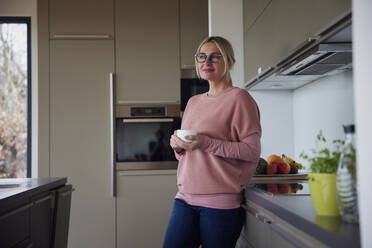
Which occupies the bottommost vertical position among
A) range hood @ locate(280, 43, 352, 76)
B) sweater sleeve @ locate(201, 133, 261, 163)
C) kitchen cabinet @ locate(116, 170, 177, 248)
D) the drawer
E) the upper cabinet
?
kitchen cabinet @ locate(116, 170, 177, 248)

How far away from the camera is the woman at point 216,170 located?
1.50 m

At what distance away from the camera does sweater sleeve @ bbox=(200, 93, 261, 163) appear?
4.86ft

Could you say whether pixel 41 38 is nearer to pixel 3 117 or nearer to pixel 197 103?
pixel 3 117

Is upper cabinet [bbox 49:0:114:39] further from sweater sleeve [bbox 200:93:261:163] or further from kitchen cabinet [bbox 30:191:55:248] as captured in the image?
sweater sleeve [bbox 200:93:261:163]

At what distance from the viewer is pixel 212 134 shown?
1569 millimetres

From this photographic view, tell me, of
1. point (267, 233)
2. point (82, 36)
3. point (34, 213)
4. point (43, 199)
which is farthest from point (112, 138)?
point (267, 233)

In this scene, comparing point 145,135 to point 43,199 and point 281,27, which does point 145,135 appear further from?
point 281,27

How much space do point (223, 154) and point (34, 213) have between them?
1198 millimetres

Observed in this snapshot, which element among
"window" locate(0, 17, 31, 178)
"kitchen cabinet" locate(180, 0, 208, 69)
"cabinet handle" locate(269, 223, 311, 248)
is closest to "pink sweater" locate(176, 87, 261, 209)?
"cabinet handle" locate(269, 223, 311, 248)

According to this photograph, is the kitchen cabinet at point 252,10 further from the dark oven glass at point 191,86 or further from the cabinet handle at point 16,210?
the cabinet handle at point 16,210

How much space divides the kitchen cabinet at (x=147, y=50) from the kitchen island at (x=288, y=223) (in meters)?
1.96

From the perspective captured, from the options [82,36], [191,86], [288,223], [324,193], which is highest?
[82,36]

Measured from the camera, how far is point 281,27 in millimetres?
1978

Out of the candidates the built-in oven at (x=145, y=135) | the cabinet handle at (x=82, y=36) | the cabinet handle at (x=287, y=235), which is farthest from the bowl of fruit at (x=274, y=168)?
the cabinet handle at (x=82, y=36)
